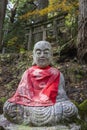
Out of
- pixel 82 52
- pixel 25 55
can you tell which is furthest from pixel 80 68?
pixel 25 55

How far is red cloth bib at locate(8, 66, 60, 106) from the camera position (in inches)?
189

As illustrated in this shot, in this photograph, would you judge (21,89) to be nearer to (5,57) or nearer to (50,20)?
(5,57)

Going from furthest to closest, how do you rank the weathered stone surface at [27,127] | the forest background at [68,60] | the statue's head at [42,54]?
the forest background at [68,60], the statue's head at [42,54], the weathered stone surface at [27,127]

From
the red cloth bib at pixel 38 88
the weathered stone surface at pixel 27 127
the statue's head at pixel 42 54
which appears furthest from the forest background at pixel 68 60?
the statue's head at pixel 42 54

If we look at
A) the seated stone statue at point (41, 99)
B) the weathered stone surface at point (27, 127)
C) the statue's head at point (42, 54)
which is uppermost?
the statue's head at point (42, 54)

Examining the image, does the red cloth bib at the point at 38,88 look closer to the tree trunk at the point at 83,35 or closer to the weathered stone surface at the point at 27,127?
the weathered stone surface at the point at 27,127

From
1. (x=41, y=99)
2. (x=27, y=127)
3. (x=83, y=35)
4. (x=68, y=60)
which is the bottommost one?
(x=27, y=127)

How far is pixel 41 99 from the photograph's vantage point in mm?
4801

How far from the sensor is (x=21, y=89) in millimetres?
4957

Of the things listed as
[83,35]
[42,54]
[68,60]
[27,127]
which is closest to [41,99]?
[27,127]

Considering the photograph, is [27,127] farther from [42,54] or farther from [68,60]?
[68,60]

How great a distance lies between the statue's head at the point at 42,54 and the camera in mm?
5004

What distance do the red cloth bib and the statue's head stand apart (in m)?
0.11

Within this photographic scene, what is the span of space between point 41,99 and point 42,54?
728mm
